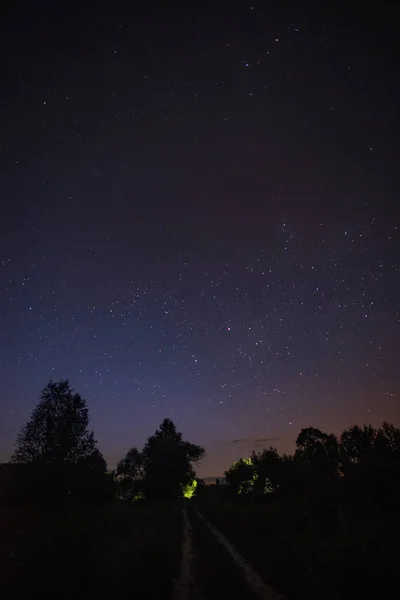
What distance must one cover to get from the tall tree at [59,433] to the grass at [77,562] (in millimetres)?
17186

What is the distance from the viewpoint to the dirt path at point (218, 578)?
11.4 m

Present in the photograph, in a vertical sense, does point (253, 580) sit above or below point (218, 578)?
below

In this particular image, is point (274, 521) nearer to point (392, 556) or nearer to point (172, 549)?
point (172, 549)

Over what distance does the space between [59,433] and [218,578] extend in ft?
104

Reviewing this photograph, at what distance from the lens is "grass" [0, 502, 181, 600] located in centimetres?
1036

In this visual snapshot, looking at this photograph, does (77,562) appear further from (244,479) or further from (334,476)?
(244,479)

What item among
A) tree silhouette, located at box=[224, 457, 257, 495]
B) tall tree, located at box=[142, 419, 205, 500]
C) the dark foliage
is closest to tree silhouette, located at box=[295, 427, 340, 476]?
tree silhouette, located at box=[224, 457, 257, 495]

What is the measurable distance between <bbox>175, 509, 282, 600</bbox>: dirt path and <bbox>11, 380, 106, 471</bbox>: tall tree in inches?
921

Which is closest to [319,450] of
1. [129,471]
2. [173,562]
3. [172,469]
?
[172,469]

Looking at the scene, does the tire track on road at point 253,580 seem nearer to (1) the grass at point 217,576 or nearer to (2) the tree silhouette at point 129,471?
(1) the grass at point 217,576

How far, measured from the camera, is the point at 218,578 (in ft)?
43.3

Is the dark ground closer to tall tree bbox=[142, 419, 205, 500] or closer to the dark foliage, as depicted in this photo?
the dark foliage

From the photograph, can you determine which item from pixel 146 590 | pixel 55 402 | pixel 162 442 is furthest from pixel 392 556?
pixel 162 442

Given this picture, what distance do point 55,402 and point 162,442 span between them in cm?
2936
